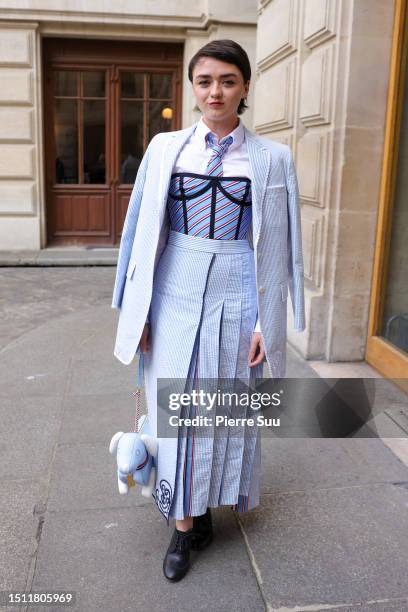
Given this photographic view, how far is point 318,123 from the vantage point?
4.90 m

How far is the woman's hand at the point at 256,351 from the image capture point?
248cm

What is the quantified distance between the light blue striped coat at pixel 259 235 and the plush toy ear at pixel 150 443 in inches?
12.1

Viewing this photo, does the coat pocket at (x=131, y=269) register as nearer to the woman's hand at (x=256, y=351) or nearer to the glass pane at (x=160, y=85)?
the woman's hand at (x=256, y=351)

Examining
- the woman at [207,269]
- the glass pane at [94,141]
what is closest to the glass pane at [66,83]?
the glass pane at [94,141]

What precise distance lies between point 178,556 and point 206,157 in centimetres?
151

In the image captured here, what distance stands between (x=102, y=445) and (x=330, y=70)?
3033 millimetres

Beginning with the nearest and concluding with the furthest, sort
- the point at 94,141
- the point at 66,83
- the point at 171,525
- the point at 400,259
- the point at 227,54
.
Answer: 1. the point at 227,54
2. the point at 171,525
3. the point at 400,259
4. the point at 66,83
5. the point at 94,141

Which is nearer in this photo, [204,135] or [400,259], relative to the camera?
[204,135]

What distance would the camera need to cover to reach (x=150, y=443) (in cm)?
252

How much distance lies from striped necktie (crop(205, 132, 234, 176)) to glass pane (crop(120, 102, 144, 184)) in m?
9.00

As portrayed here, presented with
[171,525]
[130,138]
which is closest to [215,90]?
[171,525]

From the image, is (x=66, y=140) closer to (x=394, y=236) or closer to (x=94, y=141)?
(x=94, y=141)

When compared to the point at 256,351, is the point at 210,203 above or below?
above

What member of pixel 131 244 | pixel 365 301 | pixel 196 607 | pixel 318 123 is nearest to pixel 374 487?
pixel 196 607
